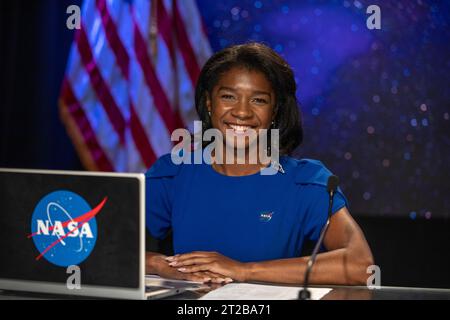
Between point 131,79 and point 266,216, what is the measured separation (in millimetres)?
1481

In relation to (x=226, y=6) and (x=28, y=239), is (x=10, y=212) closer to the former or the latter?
(x=28, y=239)

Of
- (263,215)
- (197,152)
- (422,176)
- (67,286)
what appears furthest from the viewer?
(422,176)

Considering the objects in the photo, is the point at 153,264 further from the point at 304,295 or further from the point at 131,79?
the point at 131,79

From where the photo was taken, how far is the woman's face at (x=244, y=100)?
216 cm

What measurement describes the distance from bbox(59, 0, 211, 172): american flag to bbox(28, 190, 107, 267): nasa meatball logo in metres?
1.84

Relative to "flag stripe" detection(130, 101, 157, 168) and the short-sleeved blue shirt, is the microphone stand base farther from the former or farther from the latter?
"flag stripe" detection(130, 101, 157, 168)

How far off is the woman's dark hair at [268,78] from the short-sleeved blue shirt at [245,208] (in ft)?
0.34

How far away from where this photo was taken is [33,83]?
11.4 feet

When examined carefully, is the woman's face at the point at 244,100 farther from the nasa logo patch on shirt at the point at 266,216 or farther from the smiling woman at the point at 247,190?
the nasa logo patch on shirt at the point at 266,216

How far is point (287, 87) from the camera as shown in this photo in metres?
2.24

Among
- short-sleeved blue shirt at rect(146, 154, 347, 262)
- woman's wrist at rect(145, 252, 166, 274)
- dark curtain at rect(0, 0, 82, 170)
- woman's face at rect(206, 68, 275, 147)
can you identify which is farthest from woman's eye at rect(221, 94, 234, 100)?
dark curtain at rect(0, 0, 82, 170)

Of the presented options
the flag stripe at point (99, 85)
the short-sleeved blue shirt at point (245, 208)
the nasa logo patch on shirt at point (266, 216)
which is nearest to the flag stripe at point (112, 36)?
the flag stripe at point (99, 85)

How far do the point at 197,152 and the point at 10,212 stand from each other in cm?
86
